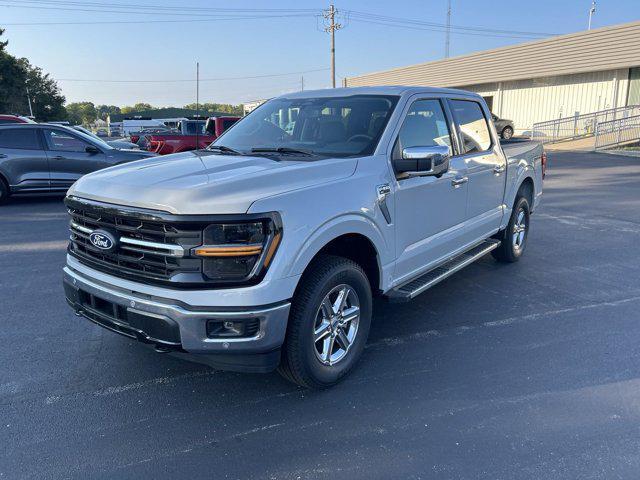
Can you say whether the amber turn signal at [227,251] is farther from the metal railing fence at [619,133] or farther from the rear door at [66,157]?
the metal railing fence at [619,133]

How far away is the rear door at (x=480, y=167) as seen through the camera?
490 centimetres

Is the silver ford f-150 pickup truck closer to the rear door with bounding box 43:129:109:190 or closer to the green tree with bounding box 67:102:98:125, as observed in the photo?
the rear door with bounding box 43:129:109:190

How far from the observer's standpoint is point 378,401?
3.30m

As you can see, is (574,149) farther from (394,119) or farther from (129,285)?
(129,285)

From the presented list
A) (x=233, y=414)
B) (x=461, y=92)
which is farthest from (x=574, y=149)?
(x=233, y=414)

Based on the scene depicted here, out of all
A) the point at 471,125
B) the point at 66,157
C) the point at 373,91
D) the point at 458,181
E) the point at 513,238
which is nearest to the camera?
the point at 373,91

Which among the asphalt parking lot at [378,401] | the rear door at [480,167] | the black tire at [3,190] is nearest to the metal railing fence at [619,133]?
the rear door at [480,167]

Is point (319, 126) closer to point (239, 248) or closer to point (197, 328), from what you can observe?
point (239, 248)

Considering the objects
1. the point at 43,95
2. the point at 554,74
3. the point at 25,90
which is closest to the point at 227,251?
the point at 554,74

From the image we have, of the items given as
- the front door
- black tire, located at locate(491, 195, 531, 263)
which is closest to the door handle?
the front door

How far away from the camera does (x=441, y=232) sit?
Result: 4.47 meters

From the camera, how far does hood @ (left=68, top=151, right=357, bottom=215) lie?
2756mm

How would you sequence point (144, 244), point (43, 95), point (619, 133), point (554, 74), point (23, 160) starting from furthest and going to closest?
point (43, 95), point (554, 74), point (619, 133), point (23, 160), point (144, 244)

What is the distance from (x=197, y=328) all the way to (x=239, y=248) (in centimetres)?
50
